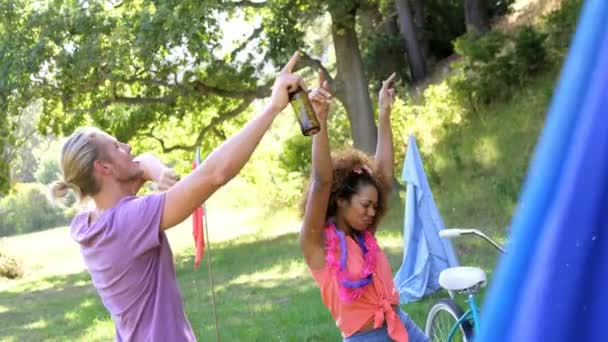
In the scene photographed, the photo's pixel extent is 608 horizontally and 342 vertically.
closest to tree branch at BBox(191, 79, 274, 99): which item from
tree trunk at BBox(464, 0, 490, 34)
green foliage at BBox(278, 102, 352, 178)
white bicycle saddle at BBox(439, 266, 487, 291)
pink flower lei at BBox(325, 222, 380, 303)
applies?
green foliage at BBox(278, 102, 352, 178)

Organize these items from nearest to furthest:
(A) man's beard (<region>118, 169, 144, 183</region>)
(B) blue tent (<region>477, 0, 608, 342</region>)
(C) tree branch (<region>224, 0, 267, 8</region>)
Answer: (B) blue tent (<region>477, 0, 608, 342</region>), (A) man's beard (<region>118, 169, 144, 183</region>), (C) tree branch (<region>224, 0, 267, 8</region>)

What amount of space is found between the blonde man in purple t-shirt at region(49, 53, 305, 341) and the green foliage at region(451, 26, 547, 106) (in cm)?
1370

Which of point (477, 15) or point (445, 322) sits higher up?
point (477, 15)

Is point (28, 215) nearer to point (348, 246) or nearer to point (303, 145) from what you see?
point (303, 145)

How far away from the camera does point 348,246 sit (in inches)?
132

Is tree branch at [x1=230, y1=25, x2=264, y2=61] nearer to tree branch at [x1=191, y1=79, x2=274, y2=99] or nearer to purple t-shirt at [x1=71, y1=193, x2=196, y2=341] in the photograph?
tree branch at [x1=191, y1=79, x2=274, y2=99]

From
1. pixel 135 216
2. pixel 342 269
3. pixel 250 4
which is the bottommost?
pixel 342 269

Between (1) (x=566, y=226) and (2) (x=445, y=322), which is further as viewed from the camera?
(2) (x=445, y=322)

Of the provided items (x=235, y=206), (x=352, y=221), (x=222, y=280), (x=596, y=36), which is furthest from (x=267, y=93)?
(x=596, y=36)

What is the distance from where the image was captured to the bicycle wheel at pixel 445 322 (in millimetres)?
4742

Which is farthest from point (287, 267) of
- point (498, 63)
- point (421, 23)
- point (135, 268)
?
point (421, 23)

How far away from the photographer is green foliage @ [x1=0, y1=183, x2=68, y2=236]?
168 ft

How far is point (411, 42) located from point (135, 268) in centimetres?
1992

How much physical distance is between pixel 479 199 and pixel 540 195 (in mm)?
13228
